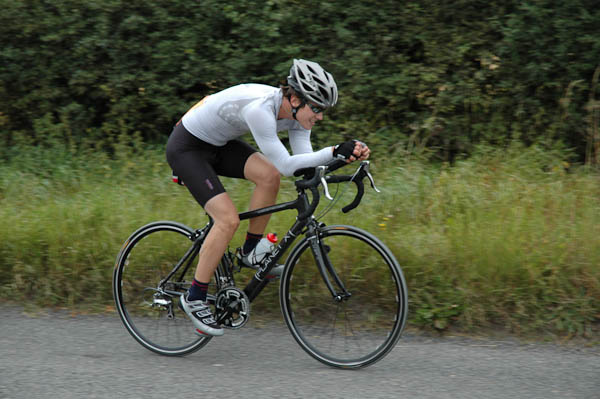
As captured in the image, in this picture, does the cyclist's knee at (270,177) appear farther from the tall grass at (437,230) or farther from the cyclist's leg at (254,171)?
the tall grass at (437,230)

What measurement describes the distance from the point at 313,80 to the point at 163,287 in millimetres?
1828

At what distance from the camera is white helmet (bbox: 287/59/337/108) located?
4.14 metres

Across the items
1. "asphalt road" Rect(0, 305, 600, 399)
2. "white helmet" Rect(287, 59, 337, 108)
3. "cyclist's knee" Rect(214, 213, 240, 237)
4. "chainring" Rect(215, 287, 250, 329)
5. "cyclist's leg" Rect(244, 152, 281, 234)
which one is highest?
"white helmet" Rect(287, 59, 337, 108)

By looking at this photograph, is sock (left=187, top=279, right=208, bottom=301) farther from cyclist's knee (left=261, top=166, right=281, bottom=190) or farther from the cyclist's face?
the cyclist's face

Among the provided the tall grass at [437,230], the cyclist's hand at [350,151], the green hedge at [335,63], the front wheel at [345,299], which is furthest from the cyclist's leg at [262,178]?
the green hedge at [335,63]

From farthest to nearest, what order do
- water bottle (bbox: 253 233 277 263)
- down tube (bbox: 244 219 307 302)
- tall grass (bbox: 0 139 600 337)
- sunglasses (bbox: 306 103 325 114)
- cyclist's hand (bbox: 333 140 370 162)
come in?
1. tall grass (bbox: 0 139 600 337)
2. water bottle (bbox: 253 233 277 263)
3. down tube (bbox: 244 219 307 302)
4. sunglasses (bbox: 306 103 325 114)
5. cyclist's hand (bbox: 333 140 370 162)

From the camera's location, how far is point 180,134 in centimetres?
454

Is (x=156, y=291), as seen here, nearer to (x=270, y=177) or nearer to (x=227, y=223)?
(x=227, y=223)

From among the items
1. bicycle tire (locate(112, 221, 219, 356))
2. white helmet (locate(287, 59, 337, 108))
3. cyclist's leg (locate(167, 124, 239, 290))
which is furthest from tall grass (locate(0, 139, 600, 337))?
white helmet (locate(287, 59, 337, 108))

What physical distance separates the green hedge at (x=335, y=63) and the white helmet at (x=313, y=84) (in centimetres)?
388

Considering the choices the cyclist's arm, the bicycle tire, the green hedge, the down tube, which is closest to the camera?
the cyclist's arm

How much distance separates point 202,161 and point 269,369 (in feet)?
4.57

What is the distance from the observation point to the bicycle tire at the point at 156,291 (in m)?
4.78

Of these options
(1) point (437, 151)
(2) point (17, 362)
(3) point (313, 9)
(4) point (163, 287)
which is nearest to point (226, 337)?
(4) point (163, 287)
